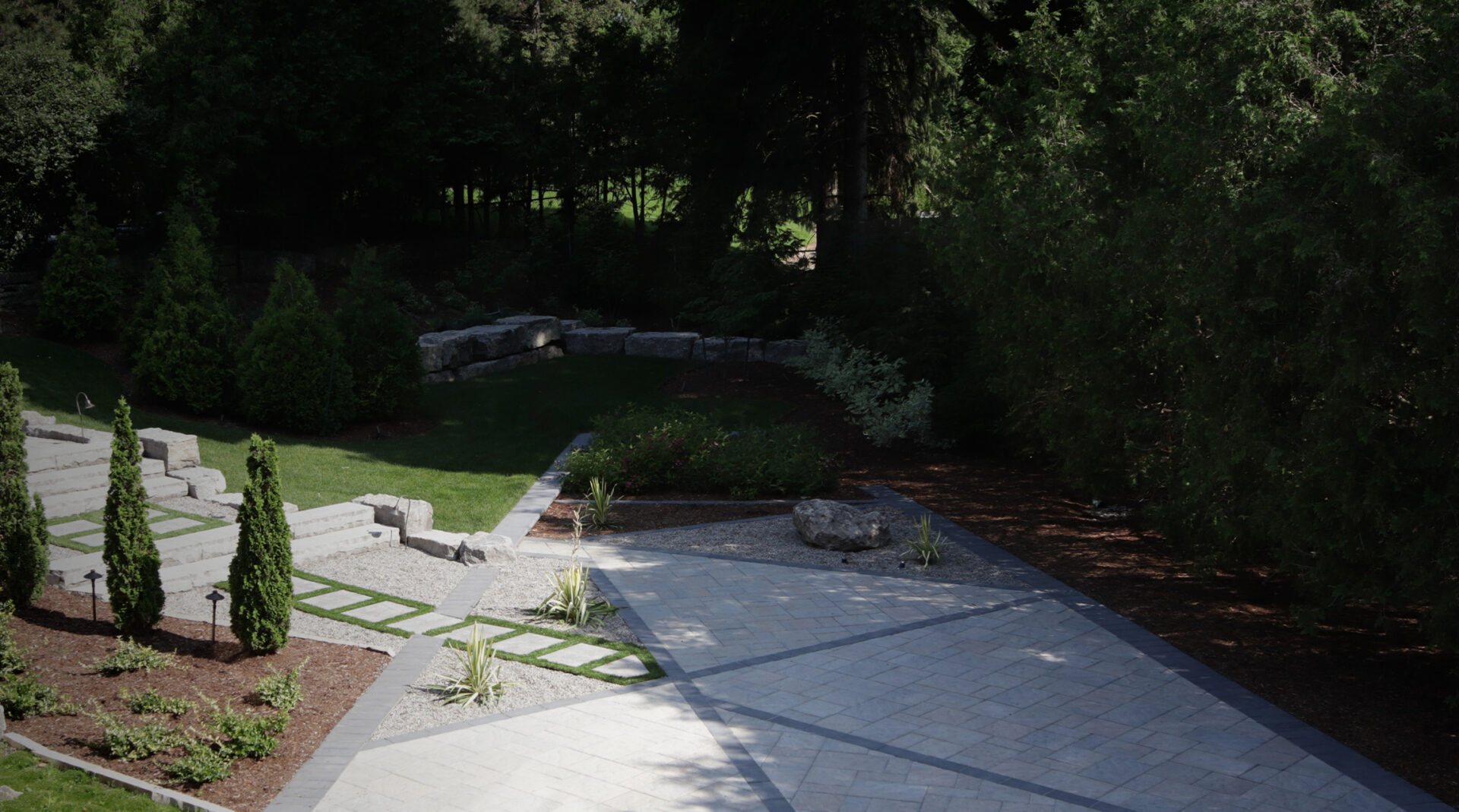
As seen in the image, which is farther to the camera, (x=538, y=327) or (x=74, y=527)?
(x=538, y=327)

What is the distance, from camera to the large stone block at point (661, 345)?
2114 centimetres

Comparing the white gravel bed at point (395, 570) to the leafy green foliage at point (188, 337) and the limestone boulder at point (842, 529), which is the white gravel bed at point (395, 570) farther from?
the leafy green foliage at point (188, 337)

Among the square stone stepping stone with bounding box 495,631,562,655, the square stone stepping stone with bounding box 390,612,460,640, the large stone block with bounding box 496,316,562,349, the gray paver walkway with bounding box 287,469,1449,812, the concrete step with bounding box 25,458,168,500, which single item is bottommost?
the gray paver walkway with bounding box 287,469,1449,812

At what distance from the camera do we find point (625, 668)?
7566 mm

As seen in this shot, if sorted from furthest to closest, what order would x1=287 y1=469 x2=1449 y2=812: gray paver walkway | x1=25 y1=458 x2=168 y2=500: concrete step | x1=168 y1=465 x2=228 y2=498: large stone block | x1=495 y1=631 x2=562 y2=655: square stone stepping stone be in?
1. x1=168 y1=465 x2=228 y2=498: large stone block
2. x1=25 y1=458 x2=168 y2=500: concrete step
3. x1=495 y1=631 x2=562 y2=655: square stone stepping stone
4. x1=287 y1=469 x2=1449 y2=812: gray paver walkway

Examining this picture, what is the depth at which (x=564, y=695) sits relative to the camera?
7.07 metres

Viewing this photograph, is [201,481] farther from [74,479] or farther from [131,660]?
[131,660]

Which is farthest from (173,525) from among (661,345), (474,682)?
(661,345)

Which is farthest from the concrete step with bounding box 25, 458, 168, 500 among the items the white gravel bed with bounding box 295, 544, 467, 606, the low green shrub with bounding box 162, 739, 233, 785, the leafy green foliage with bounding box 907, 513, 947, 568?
the leafy green foliage with bounding box 907, 513, 947, 568

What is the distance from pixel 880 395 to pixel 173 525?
358 inches

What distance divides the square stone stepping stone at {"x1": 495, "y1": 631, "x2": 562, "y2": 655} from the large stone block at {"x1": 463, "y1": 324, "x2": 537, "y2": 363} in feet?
39.3

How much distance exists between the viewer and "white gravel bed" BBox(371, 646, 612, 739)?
6.60 m

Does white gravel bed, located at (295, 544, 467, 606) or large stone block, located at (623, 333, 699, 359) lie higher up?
large stone block, located at (623, 333, 699, 359)

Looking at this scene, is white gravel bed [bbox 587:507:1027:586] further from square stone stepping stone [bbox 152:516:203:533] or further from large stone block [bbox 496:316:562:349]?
large stone block [bbox 496:316:562:349]
